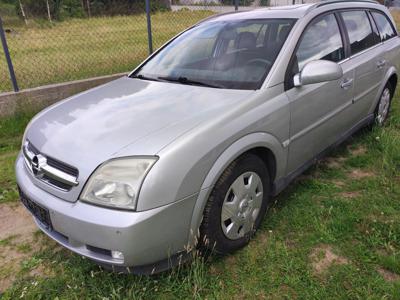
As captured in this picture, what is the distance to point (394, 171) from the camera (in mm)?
3439

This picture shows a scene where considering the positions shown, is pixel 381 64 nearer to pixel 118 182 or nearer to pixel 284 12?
pixel 284 12

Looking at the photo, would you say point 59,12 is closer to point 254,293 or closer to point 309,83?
point 309,83

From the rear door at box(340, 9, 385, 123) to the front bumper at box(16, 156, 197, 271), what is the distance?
2.44 metres

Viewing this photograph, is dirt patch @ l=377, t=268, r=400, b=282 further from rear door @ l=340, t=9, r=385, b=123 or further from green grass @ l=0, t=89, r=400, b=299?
rear door @ l=340, t=9, r=385, b=123

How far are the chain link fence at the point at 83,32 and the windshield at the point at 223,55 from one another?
2.95 metres

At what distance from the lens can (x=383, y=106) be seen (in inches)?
175

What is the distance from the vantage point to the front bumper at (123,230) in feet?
6.02

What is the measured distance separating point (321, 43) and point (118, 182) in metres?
2.22

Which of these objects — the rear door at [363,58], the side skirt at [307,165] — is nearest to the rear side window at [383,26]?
the rear door at [363,58]

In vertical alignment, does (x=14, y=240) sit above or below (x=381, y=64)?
below

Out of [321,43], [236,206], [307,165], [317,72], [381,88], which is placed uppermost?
[321,43]

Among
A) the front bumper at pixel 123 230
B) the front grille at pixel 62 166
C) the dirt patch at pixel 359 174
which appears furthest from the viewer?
the dirt patch at pixel 359 174

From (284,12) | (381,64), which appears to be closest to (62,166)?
A: (284,12)

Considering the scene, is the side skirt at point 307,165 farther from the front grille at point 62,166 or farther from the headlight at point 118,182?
the front grille at point 62,166
